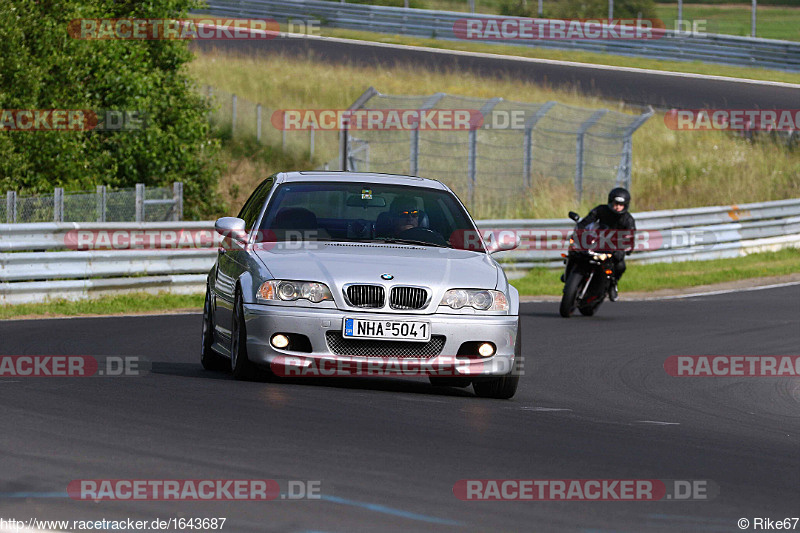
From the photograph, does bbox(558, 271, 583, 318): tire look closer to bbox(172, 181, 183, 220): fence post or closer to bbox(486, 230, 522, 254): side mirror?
bbox(172, 181, 183, 220): fence post

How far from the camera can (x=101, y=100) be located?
1017 inches

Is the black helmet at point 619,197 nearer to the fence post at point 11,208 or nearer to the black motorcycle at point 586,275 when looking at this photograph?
the black motorcycle at point 586,275

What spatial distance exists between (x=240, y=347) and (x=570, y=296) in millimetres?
8780

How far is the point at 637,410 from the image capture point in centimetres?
967

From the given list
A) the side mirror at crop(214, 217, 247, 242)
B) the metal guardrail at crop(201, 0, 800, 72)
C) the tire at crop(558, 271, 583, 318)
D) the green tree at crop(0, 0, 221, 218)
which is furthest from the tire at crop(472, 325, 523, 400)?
the metal guardrail at crop(201, 0, 800, 72)

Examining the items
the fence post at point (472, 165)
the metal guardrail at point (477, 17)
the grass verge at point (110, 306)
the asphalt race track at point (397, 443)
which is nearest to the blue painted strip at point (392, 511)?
the asphalt race track at point (397, 443)

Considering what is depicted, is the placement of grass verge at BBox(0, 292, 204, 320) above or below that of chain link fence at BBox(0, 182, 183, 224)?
below

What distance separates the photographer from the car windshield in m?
10.2

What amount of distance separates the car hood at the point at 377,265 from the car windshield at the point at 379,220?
18 cm

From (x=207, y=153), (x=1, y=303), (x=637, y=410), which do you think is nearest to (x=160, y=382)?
(x=637, y=410)

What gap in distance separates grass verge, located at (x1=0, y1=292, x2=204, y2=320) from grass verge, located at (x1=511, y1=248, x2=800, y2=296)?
5.70 m

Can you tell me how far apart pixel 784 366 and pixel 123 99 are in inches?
613

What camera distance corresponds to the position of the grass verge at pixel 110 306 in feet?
54.5

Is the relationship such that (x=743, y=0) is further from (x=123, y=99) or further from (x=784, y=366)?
(x=784, y=366)
